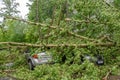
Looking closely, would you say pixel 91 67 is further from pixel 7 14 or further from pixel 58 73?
pixel 7 14

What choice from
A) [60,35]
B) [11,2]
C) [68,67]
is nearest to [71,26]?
[60,35]

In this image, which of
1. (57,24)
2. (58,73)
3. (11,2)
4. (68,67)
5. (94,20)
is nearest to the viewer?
(58,73)

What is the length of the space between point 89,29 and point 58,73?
1081 mm

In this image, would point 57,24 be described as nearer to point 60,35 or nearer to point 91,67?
point 60,35

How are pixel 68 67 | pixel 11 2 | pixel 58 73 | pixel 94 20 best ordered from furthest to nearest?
pixel 11 2 → pixel 94 20 → pixel 68 67 → pixel 58 73

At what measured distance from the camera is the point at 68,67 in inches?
128

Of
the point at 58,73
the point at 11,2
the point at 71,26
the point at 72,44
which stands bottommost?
the point at 58,73

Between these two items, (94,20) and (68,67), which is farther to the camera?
(94,20)

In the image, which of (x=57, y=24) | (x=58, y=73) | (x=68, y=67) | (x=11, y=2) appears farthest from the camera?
(x=11, y=2)

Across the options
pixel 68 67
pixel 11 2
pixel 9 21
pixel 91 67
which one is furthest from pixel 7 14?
pixel 91 67

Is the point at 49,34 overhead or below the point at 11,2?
Result: below

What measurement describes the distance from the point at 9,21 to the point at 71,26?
2.88ft

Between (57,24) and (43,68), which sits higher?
(57,24)

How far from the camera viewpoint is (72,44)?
3.67 m
